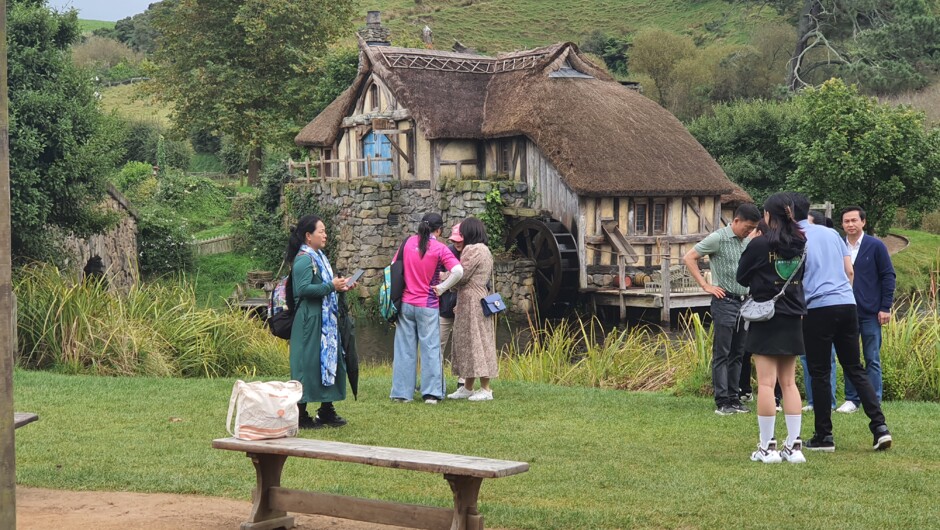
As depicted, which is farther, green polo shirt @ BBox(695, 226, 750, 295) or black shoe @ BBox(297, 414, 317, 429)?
green polo shirt @ BBox(695, 226, 750, 295)

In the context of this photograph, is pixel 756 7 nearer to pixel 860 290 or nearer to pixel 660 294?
pixel 660 294

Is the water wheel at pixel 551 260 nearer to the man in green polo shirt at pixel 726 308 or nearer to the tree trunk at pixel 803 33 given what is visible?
the man in green polo shirt at pixel 726 308

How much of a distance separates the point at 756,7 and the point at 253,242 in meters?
38.2

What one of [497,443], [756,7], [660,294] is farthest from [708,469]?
[756,7]

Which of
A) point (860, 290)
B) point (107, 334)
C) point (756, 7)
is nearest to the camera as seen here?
point (860, 290)

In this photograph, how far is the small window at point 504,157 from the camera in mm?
31188

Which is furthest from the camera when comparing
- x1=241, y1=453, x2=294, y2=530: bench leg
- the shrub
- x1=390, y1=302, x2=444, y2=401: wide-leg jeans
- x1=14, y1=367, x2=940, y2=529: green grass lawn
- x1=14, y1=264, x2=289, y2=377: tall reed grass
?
the shrub

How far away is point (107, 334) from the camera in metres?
14.6

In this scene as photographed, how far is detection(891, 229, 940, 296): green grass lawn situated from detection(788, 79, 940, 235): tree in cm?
112

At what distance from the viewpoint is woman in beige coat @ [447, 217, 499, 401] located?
1154 centimetres

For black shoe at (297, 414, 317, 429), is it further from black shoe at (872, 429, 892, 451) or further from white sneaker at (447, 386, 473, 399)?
black shoe at (872, 429, 892, 451)

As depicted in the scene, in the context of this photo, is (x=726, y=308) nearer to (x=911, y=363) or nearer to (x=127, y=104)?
(x=911, y=363)

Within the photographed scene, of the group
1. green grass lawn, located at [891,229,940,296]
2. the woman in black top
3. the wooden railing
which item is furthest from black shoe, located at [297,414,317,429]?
the wooden railing

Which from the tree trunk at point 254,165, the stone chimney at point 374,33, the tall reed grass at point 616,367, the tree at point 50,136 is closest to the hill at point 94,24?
the tree trunk at point 254,165
